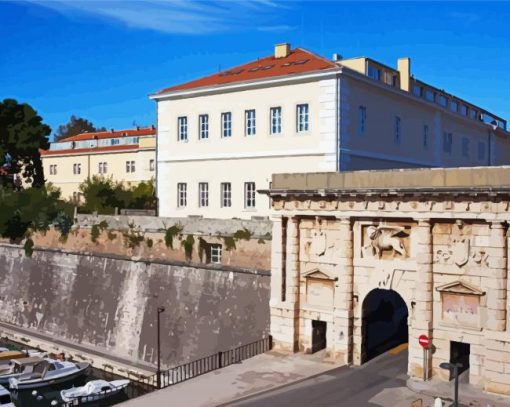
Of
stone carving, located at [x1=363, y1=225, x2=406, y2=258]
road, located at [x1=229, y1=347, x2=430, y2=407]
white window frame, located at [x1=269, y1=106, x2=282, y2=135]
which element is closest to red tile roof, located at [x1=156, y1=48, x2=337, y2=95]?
white window frame, located at [x1=269, y1=106, x2=282, y2=135]

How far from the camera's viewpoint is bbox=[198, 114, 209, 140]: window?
31312 mm

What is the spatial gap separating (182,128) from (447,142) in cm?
1712

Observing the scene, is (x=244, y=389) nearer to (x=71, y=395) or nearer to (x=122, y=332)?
(x=71, y=395)

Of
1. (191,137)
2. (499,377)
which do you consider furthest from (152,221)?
(499,377)

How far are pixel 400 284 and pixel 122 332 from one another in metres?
15.4

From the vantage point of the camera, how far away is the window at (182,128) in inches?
1262

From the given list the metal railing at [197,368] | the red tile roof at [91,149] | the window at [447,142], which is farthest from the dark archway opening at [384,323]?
the red tile roof at [91,149]

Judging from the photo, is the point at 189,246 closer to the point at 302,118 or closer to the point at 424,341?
the point at 302,118

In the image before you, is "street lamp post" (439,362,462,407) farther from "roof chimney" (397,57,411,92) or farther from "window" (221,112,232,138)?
"roof chimney" (397,57,411,92)

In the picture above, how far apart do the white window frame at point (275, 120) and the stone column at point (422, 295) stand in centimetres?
1171

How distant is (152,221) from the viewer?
28984 mm

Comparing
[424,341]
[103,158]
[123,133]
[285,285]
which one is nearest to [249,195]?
[285,285]

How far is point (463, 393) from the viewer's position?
1709cm

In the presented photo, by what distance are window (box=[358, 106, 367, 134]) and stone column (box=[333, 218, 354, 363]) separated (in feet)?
31.6
